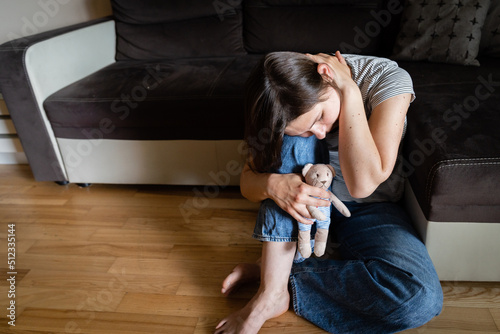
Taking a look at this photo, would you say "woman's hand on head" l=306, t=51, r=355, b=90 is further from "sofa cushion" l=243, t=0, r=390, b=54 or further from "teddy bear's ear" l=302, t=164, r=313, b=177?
"sofa cushion" l=243, t=0, r=390, b=54

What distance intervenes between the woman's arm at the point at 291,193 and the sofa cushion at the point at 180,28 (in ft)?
3.90

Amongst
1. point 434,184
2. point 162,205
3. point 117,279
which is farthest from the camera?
point 162,205

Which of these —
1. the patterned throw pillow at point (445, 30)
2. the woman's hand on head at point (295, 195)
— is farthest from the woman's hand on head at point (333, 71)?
the patterned throw pillow at point (445, 30)

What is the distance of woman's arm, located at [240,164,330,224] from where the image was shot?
0.84 metres

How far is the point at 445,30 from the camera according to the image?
1472 millimetres

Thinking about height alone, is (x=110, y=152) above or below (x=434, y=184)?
below

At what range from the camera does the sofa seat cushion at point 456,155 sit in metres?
0.85

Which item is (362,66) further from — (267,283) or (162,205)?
(162,205)

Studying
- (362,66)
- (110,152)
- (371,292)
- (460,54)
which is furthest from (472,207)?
(110,152)

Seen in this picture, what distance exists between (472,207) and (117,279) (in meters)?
1.06

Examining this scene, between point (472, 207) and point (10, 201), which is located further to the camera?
point (10, 201)

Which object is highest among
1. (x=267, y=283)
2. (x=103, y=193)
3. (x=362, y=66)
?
(x=362, y=66)

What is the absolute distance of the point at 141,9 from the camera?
6.24ft

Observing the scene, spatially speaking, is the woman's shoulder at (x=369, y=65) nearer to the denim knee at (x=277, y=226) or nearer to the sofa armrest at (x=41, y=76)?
the denim knee at (x=277, y=226)
